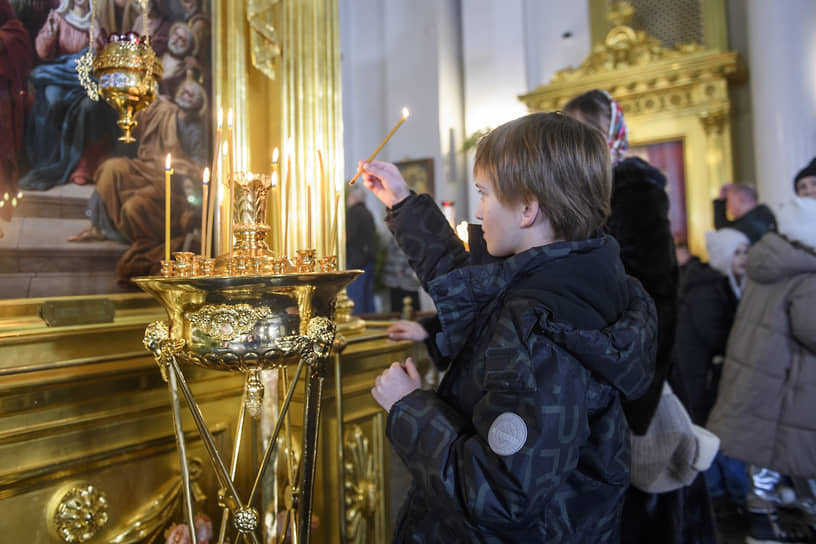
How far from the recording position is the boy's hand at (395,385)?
3.16 ft

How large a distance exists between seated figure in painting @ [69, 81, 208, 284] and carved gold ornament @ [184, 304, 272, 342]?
0.66 metres

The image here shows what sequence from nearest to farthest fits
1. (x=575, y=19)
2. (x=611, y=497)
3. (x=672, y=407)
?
(x=611, y=497)
(x=672, y=407)
(x=575, y=19)

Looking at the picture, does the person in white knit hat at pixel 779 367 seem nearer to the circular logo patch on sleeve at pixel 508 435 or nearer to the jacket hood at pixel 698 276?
the jacket hood at pixel 698 276

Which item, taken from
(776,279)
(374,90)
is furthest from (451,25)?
(776,279)

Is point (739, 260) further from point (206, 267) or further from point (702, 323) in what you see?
point (206, 267)

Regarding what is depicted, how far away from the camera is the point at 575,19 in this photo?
643 cm

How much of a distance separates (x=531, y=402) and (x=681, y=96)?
18.9 ft

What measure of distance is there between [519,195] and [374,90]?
6717mm

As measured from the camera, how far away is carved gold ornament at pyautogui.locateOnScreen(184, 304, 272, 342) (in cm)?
94

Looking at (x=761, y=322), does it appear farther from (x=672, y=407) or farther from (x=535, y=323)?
(x=535, y=323)

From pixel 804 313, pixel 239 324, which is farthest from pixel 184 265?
pixel 804 313

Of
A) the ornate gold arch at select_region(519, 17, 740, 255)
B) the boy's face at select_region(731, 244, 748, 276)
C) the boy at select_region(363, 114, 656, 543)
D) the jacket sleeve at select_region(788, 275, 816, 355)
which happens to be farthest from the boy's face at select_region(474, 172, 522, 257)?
the ornate gold arch at select_region(519, 17, 740, 255)

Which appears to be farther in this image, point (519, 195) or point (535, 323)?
point (519, 195)

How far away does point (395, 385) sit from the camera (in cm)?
97
